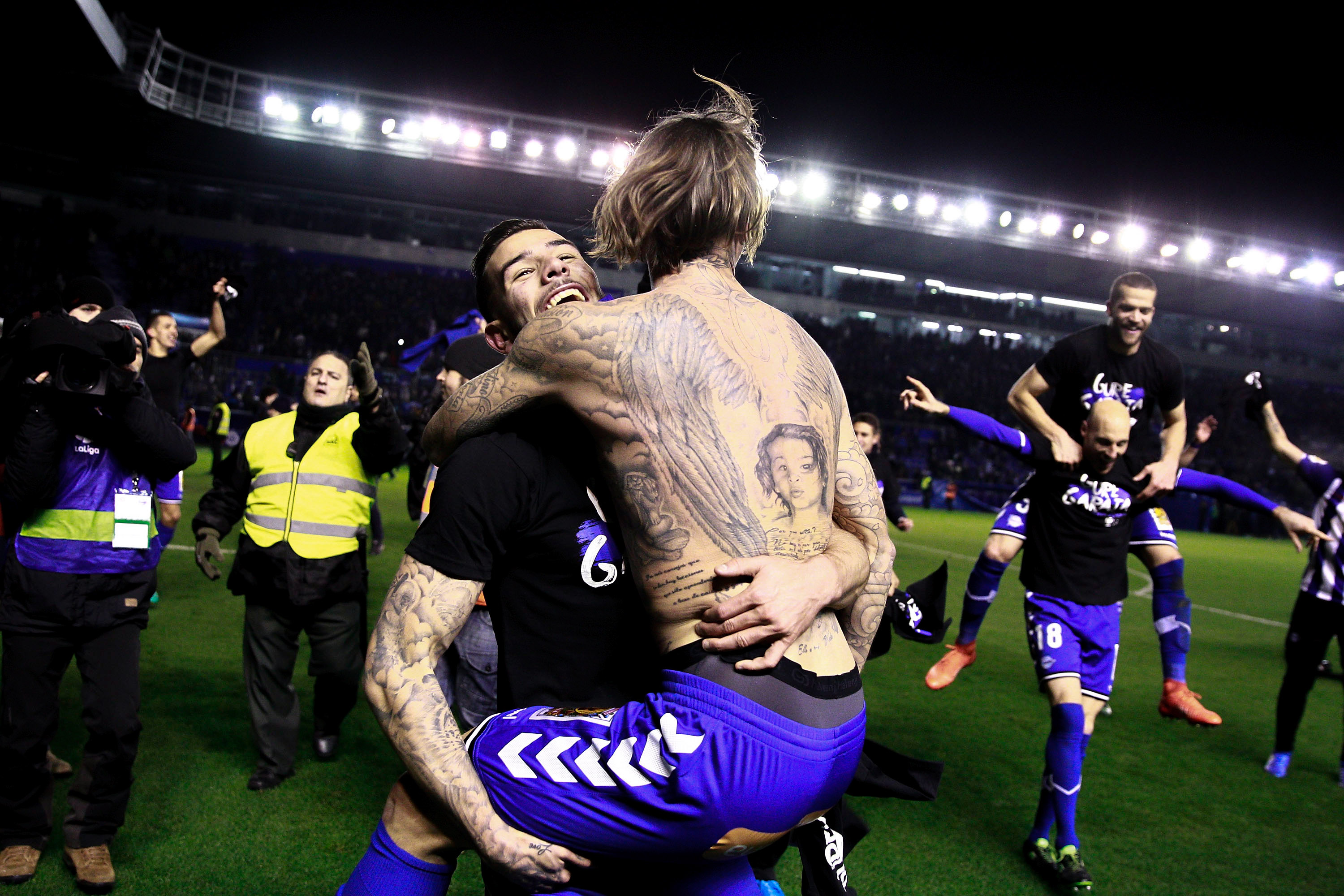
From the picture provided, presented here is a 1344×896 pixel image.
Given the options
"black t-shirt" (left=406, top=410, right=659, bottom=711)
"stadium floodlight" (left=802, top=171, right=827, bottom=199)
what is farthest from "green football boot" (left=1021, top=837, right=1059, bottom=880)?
"stadium floodlight" (left=802, top=171, right=827, bottom=199)

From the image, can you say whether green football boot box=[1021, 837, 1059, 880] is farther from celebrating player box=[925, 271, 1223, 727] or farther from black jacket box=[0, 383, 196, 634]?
black jacket box=[0, 383, 196, 634]

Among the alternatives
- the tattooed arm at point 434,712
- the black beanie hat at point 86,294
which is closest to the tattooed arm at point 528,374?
the tattooed arm at point 434,712

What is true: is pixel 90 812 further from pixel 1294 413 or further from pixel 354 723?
pixel 1294 413

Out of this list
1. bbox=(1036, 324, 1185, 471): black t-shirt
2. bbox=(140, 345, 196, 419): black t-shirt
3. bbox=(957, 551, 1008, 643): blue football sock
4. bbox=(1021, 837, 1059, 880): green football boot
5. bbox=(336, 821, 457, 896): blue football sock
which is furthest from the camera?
bbox=(140, 345, 196, 419): black t-shirt

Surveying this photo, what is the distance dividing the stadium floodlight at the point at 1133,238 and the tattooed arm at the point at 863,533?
38.7 meters

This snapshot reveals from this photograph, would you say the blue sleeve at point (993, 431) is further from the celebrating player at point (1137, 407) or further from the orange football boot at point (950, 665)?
the orange football boot at point (950, 665)

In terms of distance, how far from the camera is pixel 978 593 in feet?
21.1

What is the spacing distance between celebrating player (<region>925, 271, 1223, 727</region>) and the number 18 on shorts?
0.63 metres

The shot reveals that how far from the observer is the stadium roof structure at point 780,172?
2867 cm

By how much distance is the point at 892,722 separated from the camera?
262 inches

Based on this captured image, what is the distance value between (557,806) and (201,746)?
4573mm

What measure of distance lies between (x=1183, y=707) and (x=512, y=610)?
487 cm

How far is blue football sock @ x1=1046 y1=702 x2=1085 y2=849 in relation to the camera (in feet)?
14.3

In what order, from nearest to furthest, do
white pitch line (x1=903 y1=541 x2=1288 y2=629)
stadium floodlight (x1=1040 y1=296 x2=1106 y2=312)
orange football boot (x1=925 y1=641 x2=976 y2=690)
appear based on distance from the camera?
1. orange football boot (x1=925 y1=641 x2=976 y2=690)
2. white pitch line (x1=903 y1=541 x2=1288 y2=629)
3. stadium floodlight (x1=1040 y1=296 x2=1106 y2=312)
